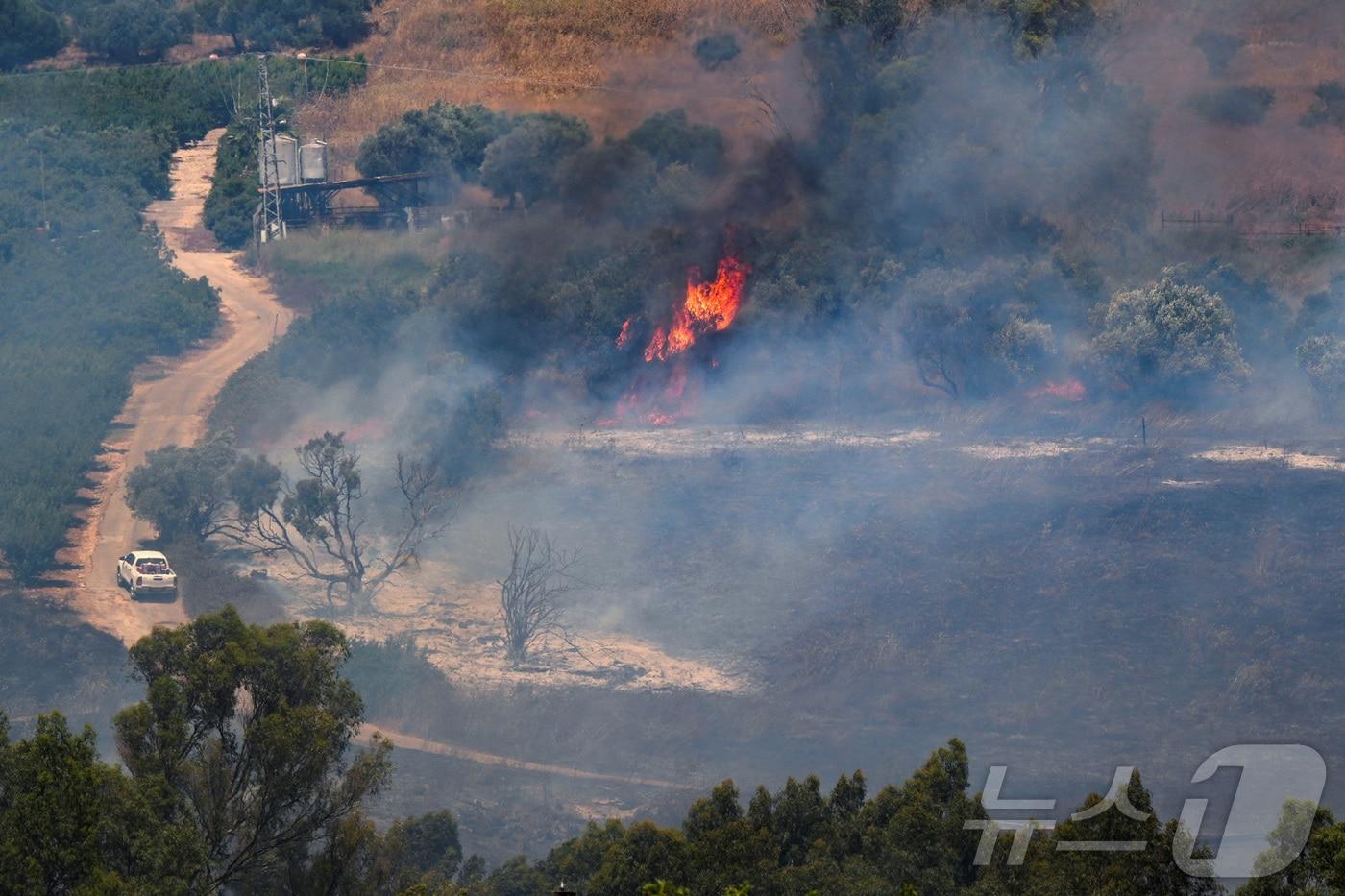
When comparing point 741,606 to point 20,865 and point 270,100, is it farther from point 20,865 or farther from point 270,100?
point 270,100

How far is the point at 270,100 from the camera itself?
275ft

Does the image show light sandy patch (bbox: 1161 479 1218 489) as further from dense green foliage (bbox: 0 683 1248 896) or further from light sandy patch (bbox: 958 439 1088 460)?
dense green foliage (bbox: 0 683 1248 896)

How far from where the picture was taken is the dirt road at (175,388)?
53.8 m

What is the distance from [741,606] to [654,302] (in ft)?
59.0

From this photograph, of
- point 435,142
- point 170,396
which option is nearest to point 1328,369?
point 435,142

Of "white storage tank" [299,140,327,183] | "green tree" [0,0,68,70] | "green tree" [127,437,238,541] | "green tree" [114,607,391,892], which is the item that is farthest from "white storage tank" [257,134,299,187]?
"green tree" [114,607,391,892]

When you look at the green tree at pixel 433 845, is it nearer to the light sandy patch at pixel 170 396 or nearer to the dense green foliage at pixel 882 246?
the light sandy patch at pixel 170 396

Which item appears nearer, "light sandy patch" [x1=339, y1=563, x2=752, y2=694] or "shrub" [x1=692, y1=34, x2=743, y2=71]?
"light sandy patch" [x1=339, y1=563, x2=752, y2=694]

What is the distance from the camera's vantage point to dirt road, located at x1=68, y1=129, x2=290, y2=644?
53.8 meters

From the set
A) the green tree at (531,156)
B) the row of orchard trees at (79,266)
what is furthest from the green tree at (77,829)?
the green tree at (531,156)

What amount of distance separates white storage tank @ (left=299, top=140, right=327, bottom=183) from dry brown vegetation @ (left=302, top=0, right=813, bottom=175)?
2.00 m

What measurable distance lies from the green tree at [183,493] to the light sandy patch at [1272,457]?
3033 cm

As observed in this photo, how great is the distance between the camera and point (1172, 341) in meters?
62.7

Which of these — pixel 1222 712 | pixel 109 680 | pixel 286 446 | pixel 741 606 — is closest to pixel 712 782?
pixel 741 606
